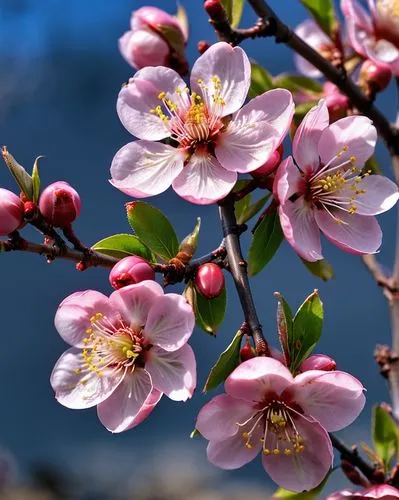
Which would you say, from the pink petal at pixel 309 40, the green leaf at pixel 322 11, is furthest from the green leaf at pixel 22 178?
the pink petal at pixel 309 40

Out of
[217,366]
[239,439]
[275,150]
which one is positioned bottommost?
[239,439]

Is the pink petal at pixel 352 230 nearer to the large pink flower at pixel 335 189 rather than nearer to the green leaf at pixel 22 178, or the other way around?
the large pink flower at pixel 335 189

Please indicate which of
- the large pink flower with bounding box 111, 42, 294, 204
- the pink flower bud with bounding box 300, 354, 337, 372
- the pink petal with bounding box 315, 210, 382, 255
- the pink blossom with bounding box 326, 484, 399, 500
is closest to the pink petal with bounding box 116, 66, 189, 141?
the large pink flower with bounding box 111, 42, 294, 204

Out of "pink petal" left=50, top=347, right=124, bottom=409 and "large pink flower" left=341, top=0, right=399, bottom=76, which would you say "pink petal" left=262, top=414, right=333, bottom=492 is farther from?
"large pink flower" left=341, top=0, right=399, bottom=76

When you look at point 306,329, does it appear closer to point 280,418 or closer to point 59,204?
point 280,418

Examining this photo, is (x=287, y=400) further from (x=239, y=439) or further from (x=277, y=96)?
(x=277, y=96)

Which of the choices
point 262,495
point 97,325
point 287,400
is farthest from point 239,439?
point 262,495
